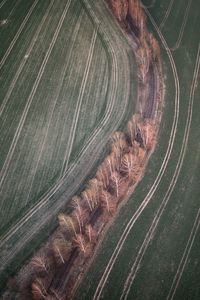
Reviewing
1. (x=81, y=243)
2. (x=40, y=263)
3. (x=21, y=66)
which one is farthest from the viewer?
(x=21, y=66)

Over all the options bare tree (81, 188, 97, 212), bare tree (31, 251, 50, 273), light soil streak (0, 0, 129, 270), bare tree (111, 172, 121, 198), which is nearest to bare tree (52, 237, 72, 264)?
bare tree (31, 251, 50, 273)

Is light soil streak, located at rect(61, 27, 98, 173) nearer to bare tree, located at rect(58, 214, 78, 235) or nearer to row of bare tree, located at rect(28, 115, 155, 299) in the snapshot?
row of bare tree, located at rect(28, 115, 155, 299)

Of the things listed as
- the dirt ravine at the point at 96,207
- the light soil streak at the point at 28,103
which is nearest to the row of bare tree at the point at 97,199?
→ the dirt ravine at the point at 96,207

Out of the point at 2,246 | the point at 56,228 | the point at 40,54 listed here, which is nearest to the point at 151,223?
the point at 56,228

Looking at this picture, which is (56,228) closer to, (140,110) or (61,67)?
(140,110)

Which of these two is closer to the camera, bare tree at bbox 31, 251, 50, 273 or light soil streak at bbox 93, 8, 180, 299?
bare tree at bbox 31, 251, 50, 273

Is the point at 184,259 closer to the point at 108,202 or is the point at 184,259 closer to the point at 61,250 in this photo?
the point at 108,202

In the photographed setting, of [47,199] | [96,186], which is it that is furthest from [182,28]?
[47,199]
